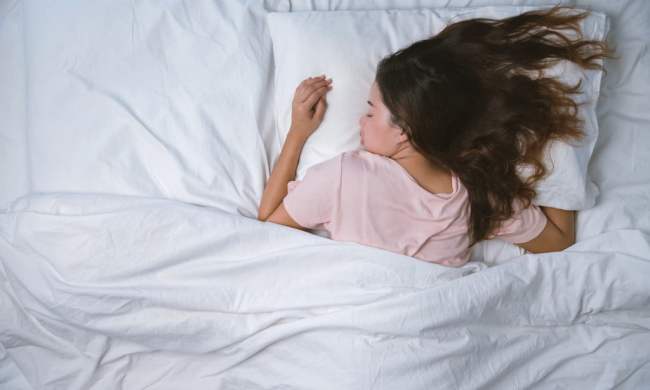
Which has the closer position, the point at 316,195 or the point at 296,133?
the point at 316,195

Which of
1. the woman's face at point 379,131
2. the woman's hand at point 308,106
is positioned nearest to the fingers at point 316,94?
the woman's hand at point 308,106

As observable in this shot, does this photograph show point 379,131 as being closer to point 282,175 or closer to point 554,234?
point 282,175

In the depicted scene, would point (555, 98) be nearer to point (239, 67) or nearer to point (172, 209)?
point (239, 67)

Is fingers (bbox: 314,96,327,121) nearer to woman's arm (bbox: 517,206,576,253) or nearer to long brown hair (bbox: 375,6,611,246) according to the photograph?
long brown hair (bbox: 375,6,611,246)

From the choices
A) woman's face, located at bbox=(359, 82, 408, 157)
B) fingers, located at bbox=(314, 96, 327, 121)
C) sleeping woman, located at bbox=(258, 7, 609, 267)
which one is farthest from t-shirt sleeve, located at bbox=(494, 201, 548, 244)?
fingers, located at bbox=(314, 96, 327, 121)

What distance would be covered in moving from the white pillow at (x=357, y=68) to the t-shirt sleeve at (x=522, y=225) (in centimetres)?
3

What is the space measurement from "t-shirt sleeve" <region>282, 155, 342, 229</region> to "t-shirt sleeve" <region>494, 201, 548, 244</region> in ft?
1.18

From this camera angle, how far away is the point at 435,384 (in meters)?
1.07

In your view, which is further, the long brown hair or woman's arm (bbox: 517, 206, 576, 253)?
woman's arm (bbox: 517, 206, 576, 253)

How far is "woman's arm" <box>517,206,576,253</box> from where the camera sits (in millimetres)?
1243

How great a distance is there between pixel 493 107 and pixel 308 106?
38cm

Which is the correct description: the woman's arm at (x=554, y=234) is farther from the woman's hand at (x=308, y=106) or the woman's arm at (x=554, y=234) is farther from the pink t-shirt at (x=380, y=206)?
the woman's hand at (x=308, y=106)

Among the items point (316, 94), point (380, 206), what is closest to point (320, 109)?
point (316, 94)

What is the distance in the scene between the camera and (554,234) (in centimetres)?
125
